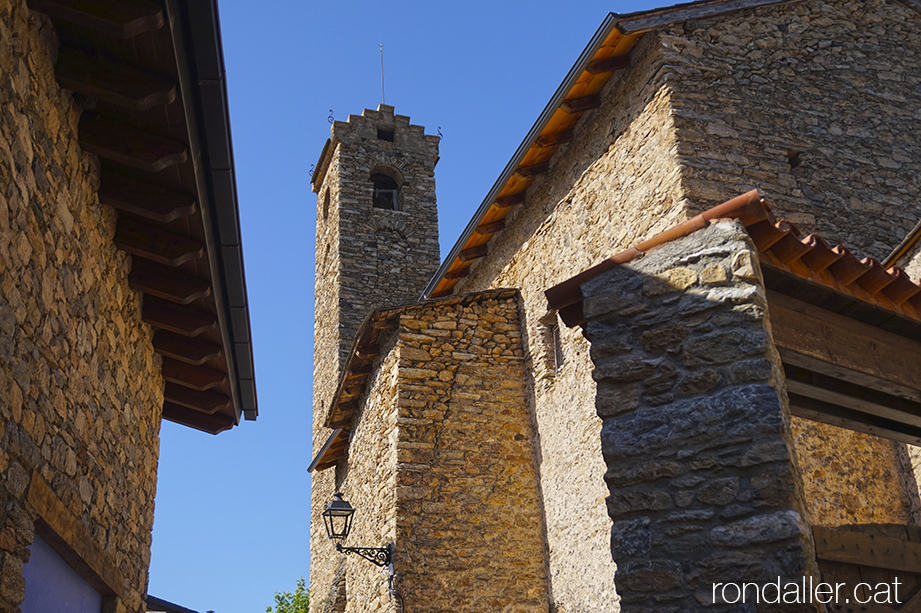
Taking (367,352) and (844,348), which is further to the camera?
(367,352)

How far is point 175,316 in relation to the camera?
5402 millimetres

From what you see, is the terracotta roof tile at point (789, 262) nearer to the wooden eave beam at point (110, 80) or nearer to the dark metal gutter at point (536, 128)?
the wooden eave beam at point (110, 80)

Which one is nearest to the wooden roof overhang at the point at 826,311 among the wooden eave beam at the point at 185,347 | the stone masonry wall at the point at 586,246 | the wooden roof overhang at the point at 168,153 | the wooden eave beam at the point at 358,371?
the wooden roof overhang at the point at 168,153

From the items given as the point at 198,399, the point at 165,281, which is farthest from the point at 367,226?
the point at 165,281

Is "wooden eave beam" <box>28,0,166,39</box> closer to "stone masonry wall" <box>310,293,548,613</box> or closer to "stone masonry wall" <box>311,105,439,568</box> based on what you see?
"stone masonry wall" <box>310,293,548,613</box>

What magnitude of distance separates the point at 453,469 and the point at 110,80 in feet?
18.4

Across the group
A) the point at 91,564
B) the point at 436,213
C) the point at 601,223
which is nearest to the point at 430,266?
the point at 436,213

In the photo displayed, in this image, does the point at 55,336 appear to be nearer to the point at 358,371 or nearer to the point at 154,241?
the point at 154,241

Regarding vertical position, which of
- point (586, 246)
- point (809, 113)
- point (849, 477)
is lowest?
point (849, 477)

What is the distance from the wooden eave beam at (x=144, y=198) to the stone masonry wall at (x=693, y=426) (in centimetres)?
205

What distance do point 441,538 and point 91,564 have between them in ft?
14.1

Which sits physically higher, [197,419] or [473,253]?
[473,253]

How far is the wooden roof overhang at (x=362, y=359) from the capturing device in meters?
8.88

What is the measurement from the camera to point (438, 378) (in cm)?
874
